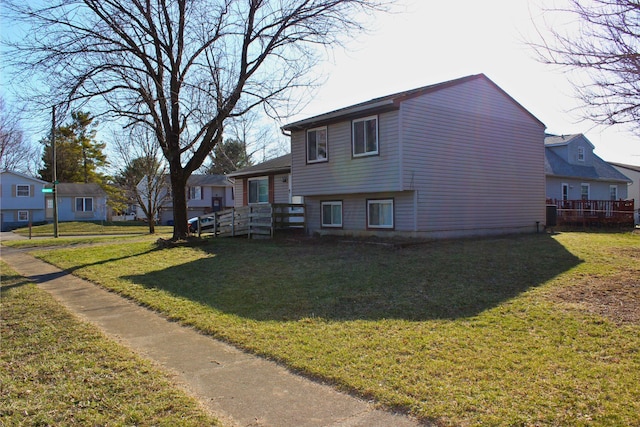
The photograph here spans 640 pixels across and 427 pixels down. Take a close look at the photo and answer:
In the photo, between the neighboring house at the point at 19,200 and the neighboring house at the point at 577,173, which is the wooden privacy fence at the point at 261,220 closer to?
the neighboring house at the point at 577,173

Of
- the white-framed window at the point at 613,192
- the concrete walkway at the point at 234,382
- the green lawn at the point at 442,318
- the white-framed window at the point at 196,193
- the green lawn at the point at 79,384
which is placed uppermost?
the white-framed window at the point at 196,193

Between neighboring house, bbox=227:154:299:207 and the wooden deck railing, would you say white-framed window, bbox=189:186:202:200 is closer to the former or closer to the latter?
neighboring house, bbox=227:154:299:207

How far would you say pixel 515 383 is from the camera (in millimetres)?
4305

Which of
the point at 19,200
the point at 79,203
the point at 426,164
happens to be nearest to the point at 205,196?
the point at 79,203

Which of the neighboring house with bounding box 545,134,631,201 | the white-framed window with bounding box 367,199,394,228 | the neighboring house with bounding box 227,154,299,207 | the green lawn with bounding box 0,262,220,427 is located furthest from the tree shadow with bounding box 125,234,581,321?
the neighboring house with bounding box 545,134,631,201

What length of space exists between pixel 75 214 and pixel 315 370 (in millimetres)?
52027

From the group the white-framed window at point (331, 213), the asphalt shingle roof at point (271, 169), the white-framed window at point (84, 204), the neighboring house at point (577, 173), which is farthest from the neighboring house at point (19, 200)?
the neighboring house at point (577, 173)

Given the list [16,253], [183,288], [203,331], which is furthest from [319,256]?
[16,253]

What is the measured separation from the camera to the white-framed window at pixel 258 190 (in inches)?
973

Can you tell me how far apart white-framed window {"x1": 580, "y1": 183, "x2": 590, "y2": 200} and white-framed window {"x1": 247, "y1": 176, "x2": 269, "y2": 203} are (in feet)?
65.0

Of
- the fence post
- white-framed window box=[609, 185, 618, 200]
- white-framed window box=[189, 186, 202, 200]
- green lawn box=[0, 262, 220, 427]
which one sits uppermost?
white-framed window box=[189, 186, 202, 200]

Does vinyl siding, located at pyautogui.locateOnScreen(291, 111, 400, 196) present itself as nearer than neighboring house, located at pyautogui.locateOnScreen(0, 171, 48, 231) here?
Yes

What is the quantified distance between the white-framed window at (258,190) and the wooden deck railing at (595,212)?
14.3m

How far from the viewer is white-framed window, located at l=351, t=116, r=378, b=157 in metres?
15.8
